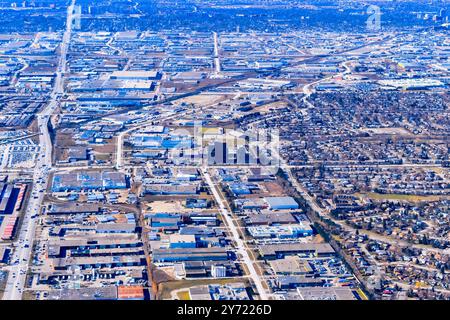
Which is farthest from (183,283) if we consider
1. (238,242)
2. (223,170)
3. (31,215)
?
(223,170)

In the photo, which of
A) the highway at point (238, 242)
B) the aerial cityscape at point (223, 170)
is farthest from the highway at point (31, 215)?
the highway at point (238, 242)

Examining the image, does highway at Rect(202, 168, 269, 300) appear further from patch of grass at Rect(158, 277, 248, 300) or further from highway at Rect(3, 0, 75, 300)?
highway at Rect(3, 0, 75, 300)

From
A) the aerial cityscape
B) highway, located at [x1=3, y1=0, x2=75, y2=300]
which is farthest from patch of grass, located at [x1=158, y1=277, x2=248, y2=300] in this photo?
highway, located at [x1=3, y1=0, x2=75, y2=300]

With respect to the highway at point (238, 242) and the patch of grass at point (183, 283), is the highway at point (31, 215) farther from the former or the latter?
the highway at point (238, 242)

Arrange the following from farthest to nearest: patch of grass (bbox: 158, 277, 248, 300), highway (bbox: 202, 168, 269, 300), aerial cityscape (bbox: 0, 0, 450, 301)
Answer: aerial cityscape (bbox: 0, 0, 450, 301), highway (bbox: 202, 168, 269, 300), patch of grass (bbox: 158, 277, 248, 300)
